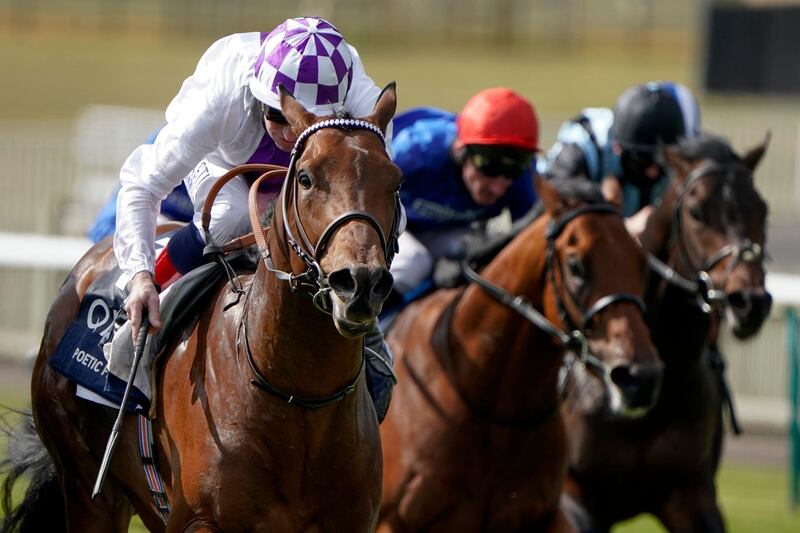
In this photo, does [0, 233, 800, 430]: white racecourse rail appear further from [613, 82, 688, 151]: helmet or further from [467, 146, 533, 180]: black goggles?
[467, 146, 533, 180]: black goggles

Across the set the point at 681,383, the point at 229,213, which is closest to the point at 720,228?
the point at 681,383

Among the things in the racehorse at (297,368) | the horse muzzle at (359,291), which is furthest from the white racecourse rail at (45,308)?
the horse muzzle at (359,291)

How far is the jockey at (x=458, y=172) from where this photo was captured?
6039 millimetres

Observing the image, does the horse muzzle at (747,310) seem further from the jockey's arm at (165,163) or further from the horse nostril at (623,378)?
the jockey's arm at (165,163)

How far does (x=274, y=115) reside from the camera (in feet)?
13.2

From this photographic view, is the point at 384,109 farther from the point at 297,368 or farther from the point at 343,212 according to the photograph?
the point at 297,368

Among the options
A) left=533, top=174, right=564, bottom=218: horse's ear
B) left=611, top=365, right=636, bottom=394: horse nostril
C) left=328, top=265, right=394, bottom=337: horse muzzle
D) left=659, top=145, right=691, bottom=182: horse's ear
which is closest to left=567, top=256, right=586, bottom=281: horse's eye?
left=533, top=174, right=564, bottom=218: horse's ear

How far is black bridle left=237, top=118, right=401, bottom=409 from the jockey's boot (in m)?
0.42

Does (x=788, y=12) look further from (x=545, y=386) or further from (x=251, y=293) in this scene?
(x=251, y=293)

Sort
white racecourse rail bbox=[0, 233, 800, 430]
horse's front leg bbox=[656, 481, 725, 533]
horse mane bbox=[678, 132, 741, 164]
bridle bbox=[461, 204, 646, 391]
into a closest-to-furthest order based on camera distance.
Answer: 1. bridle bbox=[461, 204, 646, 391]
2. horse's front leg bbox=[656, 481, 725, 533]
3. horse mane bbox=[678, 132, 741, 164]
4. white racecourse rail bbox=[0, 233, 800, 430]

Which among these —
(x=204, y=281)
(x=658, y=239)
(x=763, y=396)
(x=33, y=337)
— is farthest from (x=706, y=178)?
(x=33, y=337)

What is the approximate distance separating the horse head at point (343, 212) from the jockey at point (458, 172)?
7.70 feet

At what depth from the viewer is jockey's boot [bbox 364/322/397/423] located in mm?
4312

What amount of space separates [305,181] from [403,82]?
2585 cm
